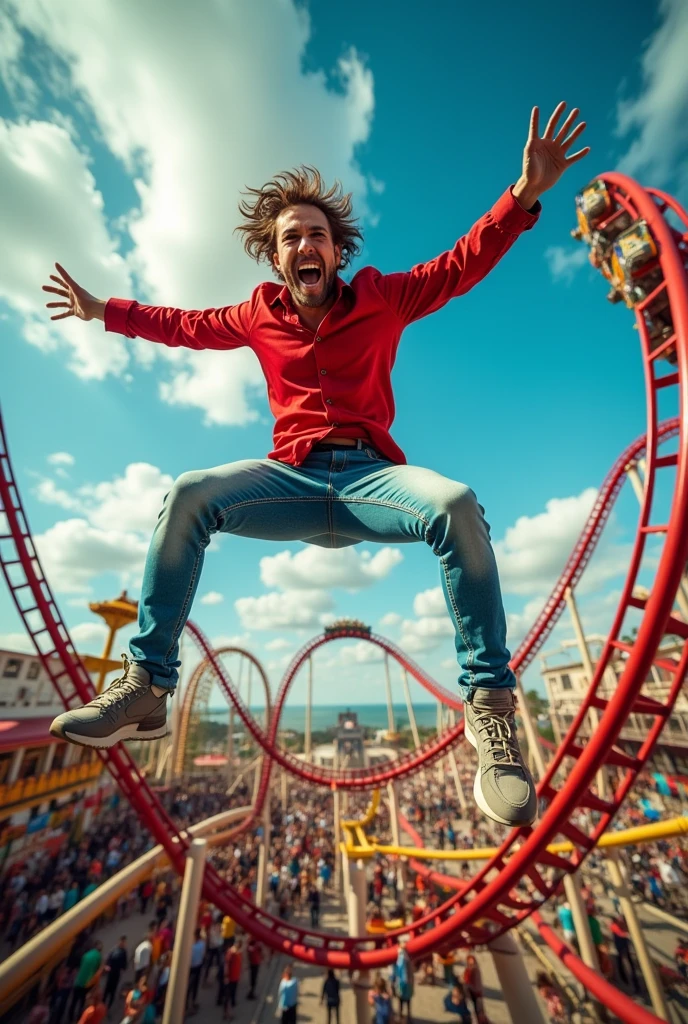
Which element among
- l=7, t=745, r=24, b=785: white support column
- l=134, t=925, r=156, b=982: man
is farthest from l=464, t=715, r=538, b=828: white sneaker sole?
l=7, t=745, r=24, b=785: white support column

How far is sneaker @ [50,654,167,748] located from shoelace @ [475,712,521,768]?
3.93 feet

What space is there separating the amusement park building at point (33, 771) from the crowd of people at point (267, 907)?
72cm

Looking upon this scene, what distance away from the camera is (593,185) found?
9047 millimetres

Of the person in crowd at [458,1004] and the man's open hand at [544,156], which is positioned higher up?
the man's open hand at [544,156]

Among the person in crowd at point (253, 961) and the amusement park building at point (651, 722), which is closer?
the person in crowd at point (253, 961)

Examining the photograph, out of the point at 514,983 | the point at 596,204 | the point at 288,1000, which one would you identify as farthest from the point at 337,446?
the point at 596,204

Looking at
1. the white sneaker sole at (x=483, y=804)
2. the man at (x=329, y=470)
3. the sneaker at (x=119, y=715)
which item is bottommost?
the white sneaker sole at (x=483, y=804)

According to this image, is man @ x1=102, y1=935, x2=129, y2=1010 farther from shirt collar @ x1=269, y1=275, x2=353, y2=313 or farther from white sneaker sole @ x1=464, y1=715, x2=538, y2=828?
shirt collar @ x1=269, y1=275, x2=353, y2=313

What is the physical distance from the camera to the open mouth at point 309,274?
183cm

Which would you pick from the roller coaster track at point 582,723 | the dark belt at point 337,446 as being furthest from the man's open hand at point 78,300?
the roller coaster track at point 582,723

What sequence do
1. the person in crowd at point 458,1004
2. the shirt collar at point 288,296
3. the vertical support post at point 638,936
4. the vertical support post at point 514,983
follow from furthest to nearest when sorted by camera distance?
1. the person in crowd at point 458,1004
2. the vertical support post at point 638,936
3. the vertical support post at point 514,983
4. the shirt collar at point 288,296

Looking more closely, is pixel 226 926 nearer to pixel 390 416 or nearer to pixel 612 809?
pixel 612 809

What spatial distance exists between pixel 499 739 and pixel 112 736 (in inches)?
52.8

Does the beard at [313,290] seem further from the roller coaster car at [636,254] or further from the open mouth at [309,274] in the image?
the roller coaster car at [636,254]
